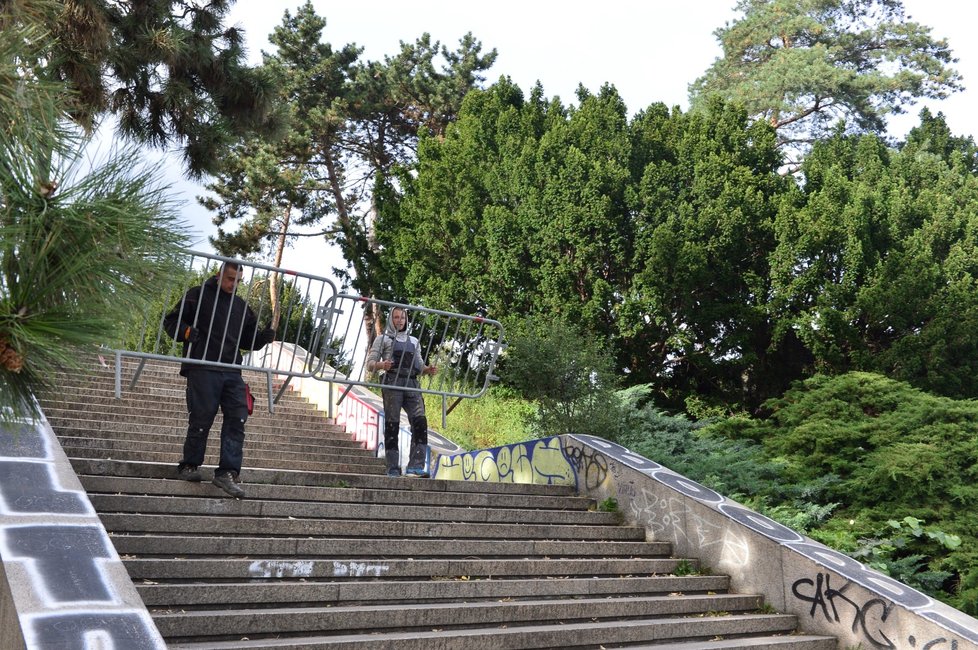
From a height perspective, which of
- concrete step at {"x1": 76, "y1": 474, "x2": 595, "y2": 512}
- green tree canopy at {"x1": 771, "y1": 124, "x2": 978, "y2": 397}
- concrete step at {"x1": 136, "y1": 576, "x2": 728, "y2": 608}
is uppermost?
green tree canopy at {"x1": 771, "y1": 124, "x2": 978, "y2": 397}

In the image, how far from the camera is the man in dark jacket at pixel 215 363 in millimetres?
6520

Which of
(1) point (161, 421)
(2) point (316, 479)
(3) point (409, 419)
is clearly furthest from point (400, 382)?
(1) point (161, 421)

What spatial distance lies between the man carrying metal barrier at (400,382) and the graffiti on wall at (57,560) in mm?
3688

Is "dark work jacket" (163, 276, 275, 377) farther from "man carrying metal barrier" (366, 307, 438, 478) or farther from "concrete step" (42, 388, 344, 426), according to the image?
"concrete step" (42, 388, 344, 426)

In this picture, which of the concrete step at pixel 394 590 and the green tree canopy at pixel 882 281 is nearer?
the concrete step at pixel 394 590

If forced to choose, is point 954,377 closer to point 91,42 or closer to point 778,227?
point 778,227

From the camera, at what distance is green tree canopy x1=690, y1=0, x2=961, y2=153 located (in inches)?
1030

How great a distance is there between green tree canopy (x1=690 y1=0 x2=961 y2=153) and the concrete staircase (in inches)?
823

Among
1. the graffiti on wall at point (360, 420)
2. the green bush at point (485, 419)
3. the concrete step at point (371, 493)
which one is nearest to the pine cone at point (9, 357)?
the concrete step at point (371, 493)

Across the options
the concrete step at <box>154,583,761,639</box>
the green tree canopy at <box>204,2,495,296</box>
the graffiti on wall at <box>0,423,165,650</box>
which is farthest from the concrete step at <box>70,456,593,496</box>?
the green tree canopy at <box>204,2,495,296</box>

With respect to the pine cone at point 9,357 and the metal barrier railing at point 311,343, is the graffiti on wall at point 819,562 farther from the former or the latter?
the pine cone at point 9,357

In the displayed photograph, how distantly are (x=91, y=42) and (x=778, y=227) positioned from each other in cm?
1253

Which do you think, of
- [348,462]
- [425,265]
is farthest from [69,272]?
[425,265]

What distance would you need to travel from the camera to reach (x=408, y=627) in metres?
5.30
